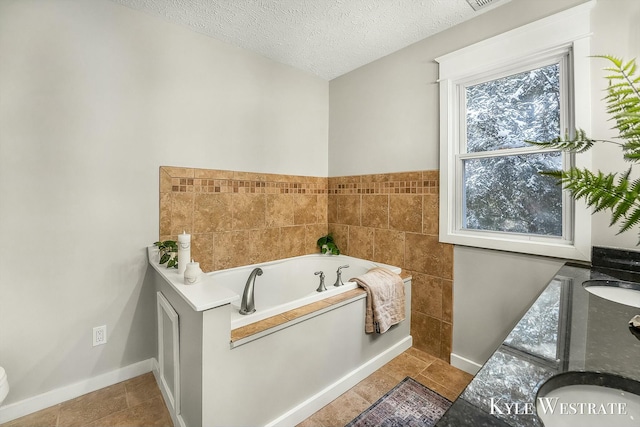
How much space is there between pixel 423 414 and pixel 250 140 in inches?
92.8

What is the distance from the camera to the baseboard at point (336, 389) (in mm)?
1511

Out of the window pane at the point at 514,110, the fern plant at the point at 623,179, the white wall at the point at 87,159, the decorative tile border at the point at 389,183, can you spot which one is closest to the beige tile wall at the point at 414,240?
the decorative tile border at the point at 389,183

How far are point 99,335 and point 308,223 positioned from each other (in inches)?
73.4

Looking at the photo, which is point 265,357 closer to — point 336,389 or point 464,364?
point 336,389

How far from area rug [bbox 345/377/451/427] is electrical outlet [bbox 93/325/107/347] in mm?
1665

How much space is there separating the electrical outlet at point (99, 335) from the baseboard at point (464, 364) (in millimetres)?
2492

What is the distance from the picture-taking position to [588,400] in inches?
23.4

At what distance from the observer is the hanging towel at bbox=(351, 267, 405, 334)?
1.95 m

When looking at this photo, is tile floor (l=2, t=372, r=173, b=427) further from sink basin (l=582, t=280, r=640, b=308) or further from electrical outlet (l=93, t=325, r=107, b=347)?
sink basin (l=582, t=280, r=640, b=308)

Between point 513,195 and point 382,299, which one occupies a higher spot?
point 513,195

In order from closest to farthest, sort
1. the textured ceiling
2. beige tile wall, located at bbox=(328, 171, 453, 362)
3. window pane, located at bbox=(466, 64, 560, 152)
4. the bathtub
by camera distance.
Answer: window pane, located at bbox=(466, 64, 560, 152)
the textured ceiling
beige tile wall, located at bbox=(328, 171, 453, 362)
the bathtub

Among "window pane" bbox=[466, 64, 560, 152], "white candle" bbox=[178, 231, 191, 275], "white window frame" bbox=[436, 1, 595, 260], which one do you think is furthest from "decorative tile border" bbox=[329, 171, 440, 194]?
"white candle" bbox=[178, 231, 191, 275]

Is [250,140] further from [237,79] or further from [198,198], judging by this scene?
[198,198]

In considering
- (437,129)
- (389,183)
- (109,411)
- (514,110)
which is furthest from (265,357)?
(514,110)
